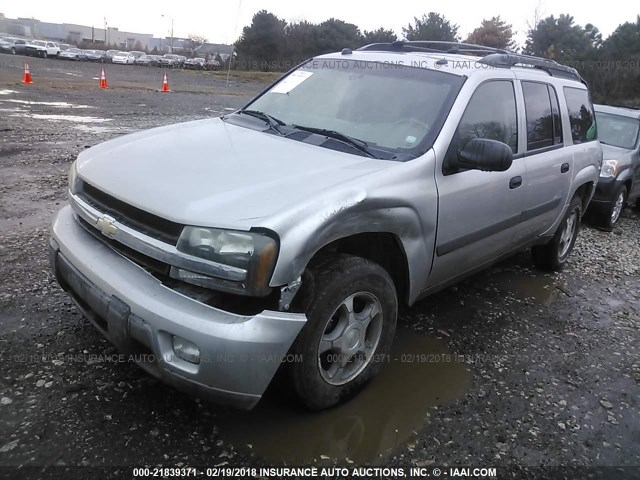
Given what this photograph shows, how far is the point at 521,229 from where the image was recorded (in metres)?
4.18

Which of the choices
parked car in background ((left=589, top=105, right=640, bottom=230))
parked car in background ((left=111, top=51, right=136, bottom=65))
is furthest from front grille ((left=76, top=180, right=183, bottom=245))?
parked car in background ((left=111, top=51, right=136, bottom=65))

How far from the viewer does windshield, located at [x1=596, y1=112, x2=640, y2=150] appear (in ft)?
27.9

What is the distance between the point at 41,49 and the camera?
42.8 metres

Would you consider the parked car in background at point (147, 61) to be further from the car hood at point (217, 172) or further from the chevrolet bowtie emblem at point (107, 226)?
the chevrolet bowtie emblem at point (107, 226)

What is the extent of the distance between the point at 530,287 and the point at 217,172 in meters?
3.43

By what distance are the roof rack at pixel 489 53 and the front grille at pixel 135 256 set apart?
107 inches

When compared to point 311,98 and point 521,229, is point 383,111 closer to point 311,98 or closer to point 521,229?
point 311,98

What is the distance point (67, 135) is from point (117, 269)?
8.44 metres

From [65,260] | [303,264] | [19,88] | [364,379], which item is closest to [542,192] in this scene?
[364,379]

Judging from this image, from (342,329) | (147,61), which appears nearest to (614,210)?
(342,329)

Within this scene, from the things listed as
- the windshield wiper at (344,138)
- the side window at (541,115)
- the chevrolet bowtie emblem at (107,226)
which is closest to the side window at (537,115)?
the side window at (541,115)

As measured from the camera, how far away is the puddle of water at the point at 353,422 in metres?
2.59

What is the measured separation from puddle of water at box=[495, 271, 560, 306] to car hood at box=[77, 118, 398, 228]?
2479 millimetres

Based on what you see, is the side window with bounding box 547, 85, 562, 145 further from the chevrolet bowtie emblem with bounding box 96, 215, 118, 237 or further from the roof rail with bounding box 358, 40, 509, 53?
the chevrolet bowtie emblem with bounding box 96, 215, 118, 237
